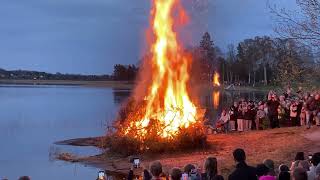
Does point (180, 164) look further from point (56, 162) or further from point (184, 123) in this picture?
point (56, 162)

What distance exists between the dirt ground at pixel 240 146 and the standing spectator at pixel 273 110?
1.26 m

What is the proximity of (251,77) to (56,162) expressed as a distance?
104 meters

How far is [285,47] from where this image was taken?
907 inches

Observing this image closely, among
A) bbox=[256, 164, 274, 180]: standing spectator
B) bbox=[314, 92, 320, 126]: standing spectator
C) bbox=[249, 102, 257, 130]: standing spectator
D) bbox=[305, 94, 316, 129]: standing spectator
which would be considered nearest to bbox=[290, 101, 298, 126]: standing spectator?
bbox=[314, 92, 320, 126]: standing spectator

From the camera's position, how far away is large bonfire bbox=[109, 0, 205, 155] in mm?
24469

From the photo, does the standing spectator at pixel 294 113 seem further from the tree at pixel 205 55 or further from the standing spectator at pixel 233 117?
the tree at pixel 205 55

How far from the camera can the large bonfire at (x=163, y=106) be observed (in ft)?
80.3

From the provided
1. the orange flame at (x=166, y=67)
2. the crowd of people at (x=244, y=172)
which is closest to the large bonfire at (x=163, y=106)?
the orange flame at (x=166, y=67)

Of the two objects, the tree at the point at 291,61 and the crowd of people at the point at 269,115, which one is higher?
the tree at the point at 291,61

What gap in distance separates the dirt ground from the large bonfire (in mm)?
666

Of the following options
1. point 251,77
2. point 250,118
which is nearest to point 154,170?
point 250,118

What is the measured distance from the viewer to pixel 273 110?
2788cm

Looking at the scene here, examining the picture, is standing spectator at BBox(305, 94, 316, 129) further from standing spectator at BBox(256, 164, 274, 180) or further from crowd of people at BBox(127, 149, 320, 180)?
standing spectator at BBox(256, 164, 274, 180)

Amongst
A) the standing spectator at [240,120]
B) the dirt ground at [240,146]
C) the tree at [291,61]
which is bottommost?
the dirt ground at [240,146]
